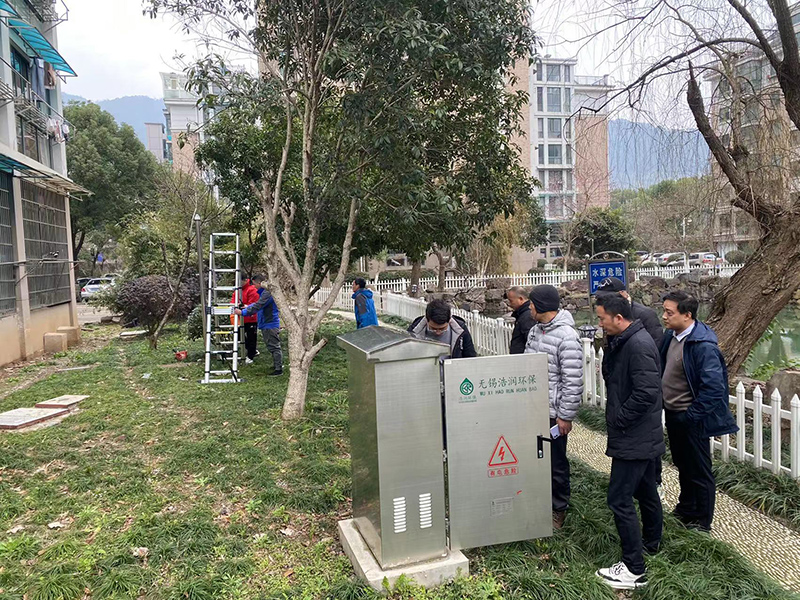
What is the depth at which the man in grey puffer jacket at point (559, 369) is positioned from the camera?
3713 millimetres

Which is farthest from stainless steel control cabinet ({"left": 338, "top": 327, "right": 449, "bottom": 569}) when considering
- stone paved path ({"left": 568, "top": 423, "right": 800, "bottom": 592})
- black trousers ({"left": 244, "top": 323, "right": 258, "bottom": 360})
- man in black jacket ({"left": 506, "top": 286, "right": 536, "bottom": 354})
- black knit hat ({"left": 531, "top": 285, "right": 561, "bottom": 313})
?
black trousers ({"left": 244, "top": 323, "right": 258, "bottom": 360})

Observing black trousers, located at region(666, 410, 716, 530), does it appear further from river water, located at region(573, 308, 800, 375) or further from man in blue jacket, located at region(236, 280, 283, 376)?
man in blue jacket, located at region(236, 280, 283, 376)

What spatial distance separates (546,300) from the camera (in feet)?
12.7

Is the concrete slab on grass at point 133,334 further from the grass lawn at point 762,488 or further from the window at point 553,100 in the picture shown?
the window at point 553,100

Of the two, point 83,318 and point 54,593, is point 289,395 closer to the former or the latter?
point 54,593

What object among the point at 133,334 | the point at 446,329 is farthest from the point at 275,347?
the point at 133,334

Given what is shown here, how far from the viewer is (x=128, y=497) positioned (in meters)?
4.50

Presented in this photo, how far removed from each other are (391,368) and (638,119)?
5480 millimetres

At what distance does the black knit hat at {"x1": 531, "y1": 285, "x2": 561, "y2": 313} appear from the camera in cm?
387

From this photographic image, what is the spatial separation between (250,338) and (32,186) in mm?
7437

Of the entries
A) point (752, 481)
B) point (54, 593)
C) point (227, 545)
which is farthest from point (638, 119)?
point (54, 593)

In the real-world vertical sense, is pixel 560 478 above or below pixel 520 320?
below

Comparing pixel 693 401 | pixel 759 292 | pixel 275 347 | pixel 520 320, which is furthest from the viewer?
pixel 275 347

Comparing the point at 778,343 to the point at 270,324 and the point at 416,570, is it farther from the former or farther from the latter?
the point at 416,570
